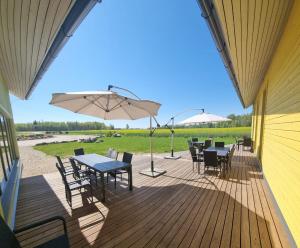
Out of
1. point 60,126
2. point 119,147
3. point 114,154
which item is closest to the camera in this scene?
point 114,154

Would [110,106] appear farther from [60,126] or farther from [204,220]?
[60,126]

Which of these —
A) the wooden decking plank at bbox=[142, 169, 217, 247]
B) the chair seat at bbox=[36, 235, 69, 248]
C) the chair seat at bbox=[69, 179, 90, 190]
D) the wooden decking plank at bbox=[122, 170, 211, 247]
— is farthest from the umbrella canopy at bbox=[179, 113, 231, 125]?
the chair seat at bbox=[36, 235, 69, 248]

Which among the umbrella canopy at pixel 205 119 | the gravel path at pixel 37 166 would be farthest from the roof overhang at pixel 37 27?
the umbrella canopy at pixel 205 119

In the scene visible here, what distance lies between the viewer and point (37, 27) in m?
2.11

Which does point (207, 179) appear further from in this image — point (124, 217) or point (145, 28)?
point (145, 28)

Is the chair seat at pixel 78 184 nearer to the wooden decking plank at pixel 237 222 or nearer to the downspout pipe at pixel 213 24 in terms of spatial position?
the wooden decking plank at pixel 237 222

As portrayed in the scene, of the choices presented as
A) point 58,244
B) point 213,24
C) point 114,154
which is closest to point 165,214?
point 58,244

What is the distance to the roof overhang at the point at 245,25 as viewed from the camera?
6.20ft

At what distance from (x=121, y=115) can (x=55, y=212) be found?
3.83 m

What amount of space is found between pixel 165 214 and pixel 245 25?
11.9 ft

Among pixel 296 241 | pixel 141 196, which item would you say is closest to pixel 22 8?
pixel 141 196

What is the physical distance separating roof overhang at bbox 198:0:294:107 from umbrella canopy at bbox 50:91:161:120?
2.54 meters

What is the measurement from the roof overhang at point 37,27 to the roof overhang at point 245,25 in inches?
61.4

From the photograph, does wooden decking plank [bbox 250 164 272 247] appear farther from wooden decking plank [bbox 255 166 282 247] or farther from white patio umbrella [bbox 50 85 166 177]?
white patio umbrella [bbox 50 85 166 177]
